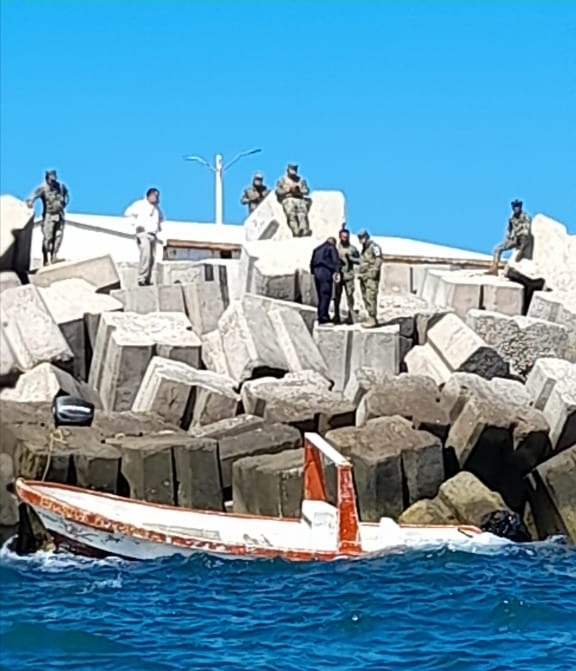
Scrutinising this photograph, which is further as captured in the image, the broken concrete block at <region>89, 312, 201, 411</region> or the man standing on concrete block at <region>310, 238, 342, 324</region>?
the man standing on concrete block at <region>310, 238, 342, 324</region>

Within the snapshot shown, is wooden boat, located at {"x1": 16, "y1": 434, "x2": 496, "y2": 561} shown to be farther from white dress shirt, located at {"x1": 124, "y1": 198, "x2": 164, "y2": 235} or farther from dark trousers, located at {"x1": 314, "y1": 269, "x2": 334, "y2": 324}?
white dress shirt, located at {"x1": 124, "y1": 198, "x2": 164, "y2": 235}

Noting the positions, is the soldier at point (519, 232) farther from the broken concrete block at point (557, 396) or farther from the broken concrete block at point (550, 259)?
the broken concrete block at point (557, 396)

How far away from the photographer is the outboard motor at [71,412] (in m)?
13.7

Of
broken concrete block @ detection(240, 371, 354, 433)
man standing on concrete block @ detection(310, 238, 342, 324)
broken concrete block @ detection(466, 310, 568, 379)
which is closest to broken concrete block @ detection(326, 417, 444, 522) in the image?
broken concrete block @ detection(240, 371, 354, 433)

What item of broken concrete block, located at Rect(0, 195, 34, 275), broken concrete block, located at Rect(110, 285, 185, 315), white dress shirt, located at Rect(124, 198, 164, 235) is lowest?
broken concrete block, located at Rect(0, 195, 34, 275)

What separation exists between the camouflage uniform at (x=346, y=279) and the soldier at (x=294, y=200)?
340 cm

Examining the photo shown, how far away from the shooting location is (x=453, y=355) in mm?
16344

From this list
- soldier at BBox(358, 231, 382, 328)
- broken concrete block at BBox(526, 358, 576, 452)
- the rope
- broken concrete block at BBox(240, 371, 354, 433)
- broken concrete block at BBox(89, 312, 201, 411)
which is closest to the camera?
the rope

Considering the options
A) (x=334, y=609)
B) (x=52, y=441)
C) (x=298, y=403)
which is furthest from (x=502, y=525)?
(x=52, y=441)

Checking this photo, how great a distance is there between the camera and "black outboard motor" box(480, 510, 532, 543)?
515 inches

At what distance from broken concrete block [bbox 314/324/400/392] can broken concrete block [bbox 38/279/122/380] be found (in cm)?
307

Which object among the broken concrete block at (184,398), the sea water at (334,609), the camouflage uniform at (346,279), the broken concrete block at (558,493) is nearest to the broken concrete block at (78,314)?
the broken concrete block at (184,398)

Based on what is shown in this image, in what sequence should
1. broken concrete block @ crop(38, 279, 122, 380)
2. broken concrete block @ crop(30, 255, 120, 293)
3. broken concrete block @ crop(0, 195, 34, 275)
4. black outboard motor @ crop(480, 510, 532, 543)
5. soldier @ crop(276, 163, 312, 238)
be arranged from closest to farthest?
1. broken concrete block @ crop(0, 195, 34, 275)
2. black outboard motor @ crop(480, 510, 532, 543)
3. broken concrete block @ crop(38, 279, 122, 380)
4. broken concrete block @ crop(30, 255, 120, 293)
5. soldier @ crop(276, 163, 312, 238)

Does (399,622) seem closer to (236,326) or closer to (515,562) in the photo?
(515,562)
